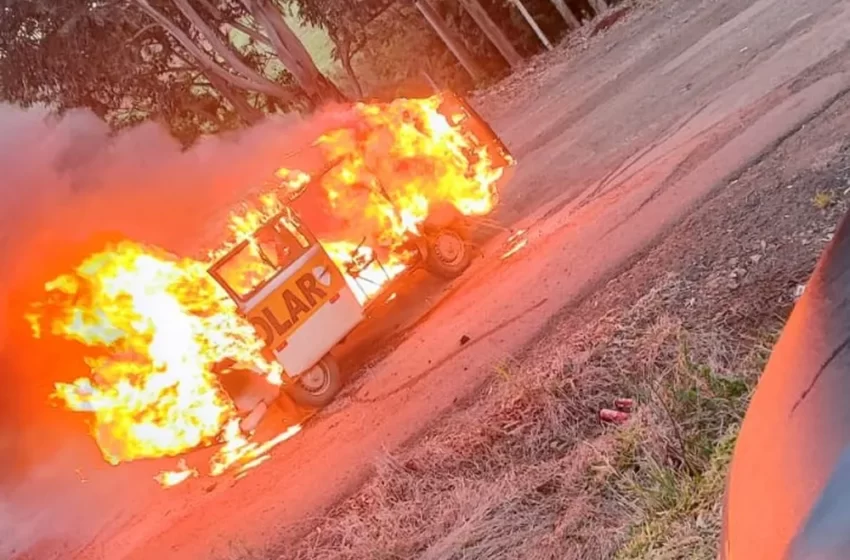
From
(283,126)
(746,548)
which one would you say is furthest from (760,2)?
(746,548)

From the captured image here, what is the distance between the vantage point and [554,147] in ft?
52.3

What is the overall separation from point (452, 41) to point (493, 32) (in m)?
1.17

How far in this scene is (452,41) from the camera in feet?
86.4

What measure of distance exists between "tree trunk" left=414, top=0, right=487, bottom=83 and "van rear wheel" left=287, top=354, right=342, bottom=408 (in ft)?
57.2

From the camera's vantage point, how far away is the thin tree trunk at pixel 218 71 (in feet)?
72.3

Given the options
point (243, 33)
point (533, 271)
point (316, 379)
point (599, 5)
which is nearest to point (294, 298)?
point (316, 379)

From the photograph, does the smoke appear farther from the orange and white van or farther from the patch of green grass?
the patch of green grass

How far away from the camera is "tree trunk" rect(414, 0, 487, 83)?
25.8m

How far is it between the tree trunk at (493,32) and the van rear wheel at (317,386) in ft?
57.0

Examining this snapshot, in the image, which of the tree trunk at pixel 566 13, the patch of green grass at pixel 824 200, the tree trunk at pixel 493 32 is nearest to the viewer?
the patch of green grass at pixel 824 200

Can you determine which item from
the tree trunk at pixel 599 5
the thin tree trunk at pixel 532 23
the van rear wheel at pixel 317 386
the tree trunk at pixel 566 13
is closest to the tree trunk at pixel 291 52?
the thin tree trunk at pixel 532 23

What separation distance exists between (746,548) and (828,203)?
598 centimetres

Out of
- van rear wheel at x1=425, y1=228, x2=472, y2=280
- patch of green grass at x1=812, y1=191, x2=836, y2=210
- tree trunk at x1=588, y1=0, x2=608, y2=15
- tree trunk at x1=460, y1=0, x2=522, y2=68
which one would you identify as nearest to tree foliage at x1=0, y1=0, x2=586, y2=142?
tree trunk at x1=460, y1=0, x2=522, y2=68

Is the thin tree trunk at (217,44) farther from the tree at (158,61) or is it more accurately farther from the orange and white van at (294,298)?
the orange and white van at (294,298)
